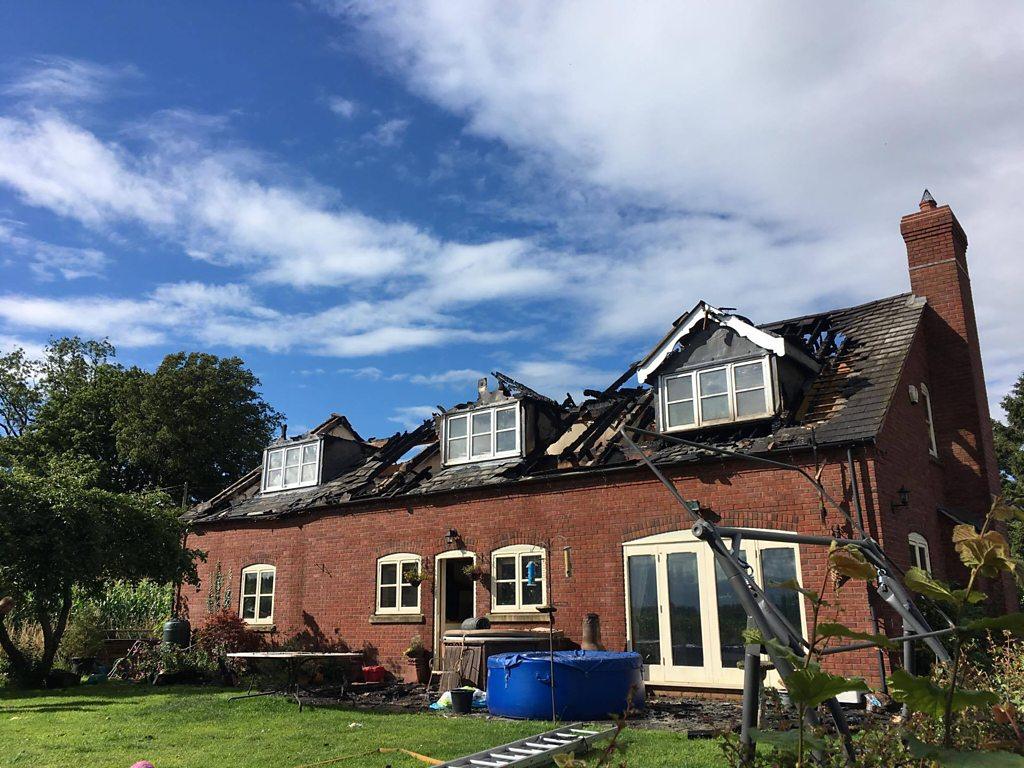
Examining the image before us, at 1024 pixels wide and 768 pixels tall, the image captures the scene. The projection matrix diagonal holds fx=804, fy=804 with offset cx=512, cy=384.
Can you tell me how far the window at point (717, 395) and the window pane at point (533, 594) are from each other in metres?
3.99

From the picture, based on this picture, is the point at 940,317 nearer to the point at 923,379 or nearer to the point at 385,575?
the point at 923,379

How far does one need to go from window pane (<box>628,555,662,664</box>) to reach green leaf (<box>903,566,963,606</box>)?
11.2m

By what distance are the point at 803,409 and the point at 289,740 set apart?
32.4ft

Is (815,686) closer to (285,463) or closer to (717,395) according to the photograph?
(717,395)

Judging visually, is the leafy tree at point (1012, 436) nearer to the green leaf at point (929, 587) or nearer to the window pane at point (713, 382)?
the window pane at point (713, 382)

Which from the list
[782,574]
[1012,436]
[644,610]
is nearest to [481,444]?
[644,610]

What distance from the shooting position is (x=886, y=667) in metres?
11.7

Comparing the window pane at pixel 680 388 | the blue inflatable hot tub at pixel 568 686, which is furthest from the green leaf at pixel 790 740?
the window pane at pixel 680 388

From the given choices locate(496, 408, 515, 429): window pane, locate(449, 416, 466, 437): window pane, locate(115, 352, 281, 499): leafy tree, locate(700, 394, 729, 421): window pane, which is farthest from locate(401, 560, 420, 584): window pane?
locate(115, 352, 281, 499): leafy tree

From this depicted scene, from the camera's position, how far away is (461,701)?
1256cm

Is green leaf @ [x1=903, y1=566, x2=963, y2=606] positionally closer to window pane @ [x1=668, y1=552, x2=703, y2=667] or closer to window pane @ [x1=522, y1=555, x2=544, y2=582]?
window pane @ [x1=668, y1=552, x2=703, y2=667]

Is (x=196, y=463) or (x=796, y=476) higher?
(x=196, y=463)

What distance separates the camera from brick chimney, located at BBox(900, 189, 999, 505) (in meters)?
15.9

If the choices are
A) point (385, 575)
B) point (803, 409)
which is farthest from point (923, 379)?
point (385, 575)
